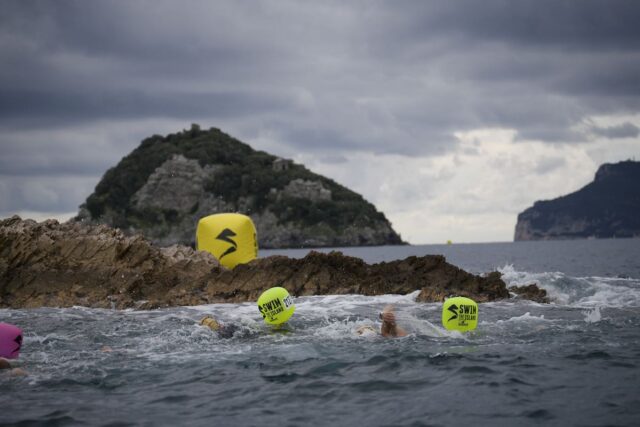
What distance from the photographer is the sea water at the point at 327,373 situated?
9.94m

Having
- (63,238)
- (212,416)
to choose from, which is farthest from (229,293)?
(212,416)

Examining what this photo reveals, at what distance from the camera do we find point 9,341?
1326 centimetres

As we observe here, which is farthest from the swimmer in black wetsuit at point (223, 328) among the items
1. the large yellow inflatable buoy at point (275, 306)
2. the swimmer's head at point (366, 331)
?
the swimmer's head at point (366, 331)

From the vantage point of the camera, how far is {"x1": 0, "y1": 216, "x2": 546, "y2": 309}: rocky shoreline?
78.5 ft

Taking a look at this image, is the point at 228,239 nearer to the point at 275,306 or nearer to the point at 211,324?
the point at 211,324

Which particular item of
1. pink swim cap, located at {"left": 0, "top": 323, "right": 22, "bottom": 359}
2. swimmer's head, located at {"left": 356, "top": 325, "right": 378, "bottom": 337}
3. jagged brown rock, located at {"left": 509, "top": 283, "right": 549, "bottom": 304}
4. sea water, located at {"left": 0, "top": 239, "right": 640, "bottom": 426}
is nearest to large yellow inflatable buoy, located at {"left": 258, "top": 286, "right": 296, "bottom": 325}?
sea water, located at {"left": 0, "top": 239, "right": 640, "bottom": 426}

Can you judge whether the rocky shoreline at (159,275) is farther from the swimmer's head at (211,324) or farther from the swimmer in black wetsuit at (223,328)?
the swimmer in black wetsuit at (223,328)

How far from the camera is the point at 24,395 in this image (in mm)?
11352

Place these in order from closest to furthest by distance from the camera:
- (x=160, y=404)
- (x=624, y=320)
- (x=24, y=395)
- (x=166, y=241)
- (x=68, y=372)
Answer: (x=160, y=404), (x=24, y=395), (x=68, y=372), (x=624, y=320), (x=166, y=241)

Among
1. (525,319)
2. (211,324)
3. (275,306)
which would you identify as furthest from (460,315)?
(211,324)

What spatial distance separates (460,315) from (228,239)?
13.8m

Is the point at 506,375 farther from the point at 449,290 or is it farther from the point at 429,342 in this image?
the point at 449,290

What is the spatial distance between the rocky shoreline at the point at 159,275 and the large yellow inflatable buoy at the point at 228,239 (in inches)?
40.9

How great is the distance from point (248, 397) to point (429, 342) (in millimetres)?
5589
